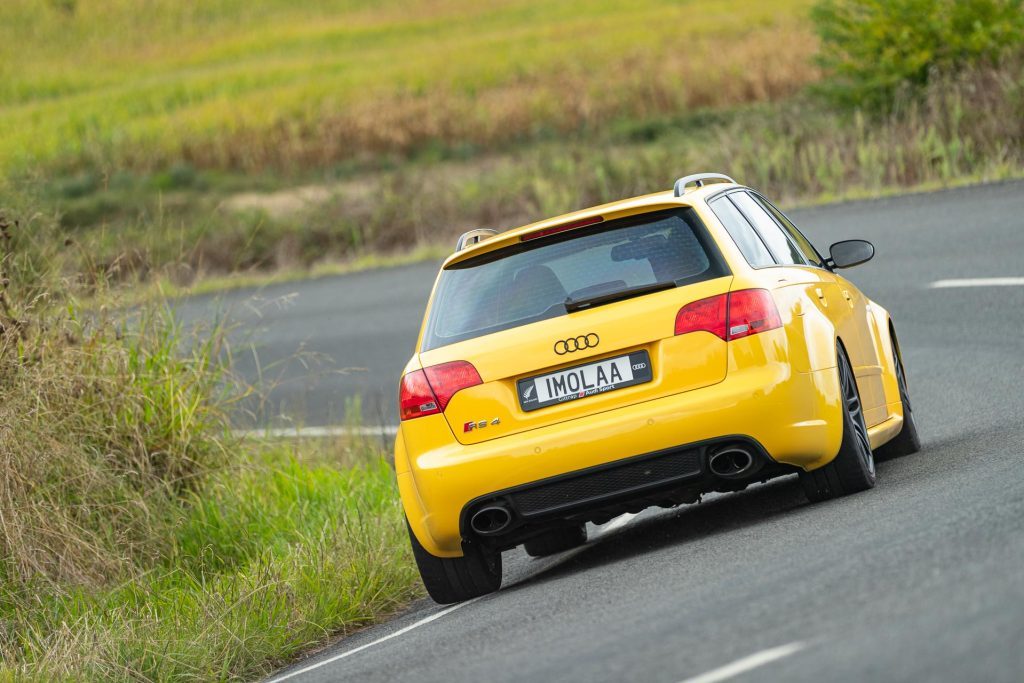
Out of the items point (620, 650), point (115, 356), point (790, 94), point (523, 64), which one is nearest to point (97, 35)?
point (523, 64)

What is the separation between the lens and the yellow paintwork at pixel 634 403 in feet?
24.1

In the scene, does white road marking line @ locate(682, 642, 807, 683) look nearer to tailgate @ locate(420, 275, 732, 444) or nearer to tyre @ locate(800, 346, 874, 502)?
tailgate @ locate(420, 275, 732, 444)

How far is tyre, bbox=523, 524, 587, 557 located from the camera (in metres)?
9.42

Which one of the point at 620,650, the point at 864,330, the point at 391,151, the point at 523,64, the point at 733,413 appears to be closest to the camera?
the point at 620,650

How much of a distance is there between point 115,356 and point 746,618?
19.1 ft

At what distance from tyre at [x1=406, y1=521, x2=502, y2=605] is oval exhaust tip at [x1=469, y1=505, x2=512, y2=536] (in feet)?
1.11

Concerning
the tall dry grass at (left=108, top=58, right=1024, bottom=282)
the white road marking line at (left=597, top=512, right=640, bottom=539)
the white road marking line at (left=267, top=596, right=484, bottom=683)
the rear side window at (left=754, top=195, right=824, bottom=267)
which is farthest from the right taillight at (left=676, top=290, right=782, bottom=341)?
the tall dry grass at (left=108, top=58, right=1024, bottom=282)

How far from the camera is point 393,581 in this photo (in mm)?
8938

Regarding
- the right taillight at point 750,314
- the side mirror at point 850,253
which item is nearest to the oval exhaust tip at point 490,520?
the right taillight at point 750,314

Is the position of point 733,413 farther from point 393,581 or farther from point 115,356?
point 115,356

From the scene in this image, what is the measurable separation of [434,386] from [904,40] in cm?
1590

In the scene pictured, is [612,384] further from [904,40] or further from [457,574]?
[904,40]

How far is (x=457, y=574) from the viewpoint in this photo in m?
8.08

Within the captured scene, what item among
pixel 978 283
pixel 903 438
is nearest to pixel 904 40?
pixel 978 283
